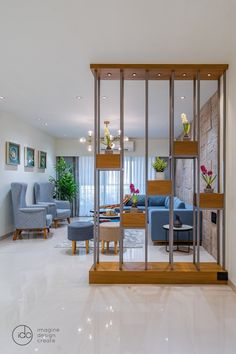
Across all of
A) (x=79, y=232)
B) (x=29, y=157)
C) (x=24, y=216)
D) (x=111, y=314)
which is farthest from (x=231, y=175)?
(x=29, y=157)

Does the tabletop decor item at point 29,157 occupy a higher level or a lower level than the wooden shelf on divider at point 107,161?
higher

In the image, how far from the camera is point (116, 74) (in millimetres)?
3543

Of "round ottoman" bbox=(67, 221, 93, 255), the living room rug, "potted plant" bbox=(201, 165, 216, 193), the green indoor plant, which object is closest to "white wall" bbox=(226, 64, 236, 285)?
"potted plant" bbox=(201, 165, 216, 193)

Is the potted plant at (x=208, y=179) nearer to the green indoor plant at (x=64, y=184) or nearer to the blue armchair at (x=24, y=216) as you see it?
the blue armchair at (x=24, y=216)

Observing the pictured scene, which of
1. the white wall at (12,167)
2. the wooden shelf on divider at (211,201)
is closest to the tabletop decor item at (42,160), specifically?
the white wall at (12,167)

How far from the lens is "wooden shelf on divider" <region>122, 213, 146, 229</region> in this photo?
343 cm

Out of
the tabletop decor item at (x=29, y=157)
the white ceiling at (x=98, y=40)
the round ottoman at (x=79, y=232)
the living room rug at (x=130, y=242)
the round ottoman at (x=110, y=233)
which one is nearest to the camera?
the white ceiling at (x=98, y=40)

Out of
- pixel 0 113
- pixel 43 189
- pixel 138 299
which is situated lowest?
pixel 138 299

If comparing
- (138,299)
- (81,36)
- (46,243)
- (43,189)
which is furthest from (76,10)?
(43,189)

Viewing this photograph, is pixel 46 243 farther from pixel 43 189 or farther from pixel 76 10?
pixel 76 10

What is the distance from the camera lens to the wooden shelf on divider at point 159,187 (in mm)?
3441

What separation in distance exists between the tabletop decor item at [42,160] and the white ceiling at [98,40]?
306 cm

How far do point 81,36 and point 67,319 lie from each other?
2.79 meters

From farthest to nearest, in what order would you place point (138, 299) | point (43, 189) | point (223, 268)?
point (43, 189) → point (223, 268) → point (138, 299)
